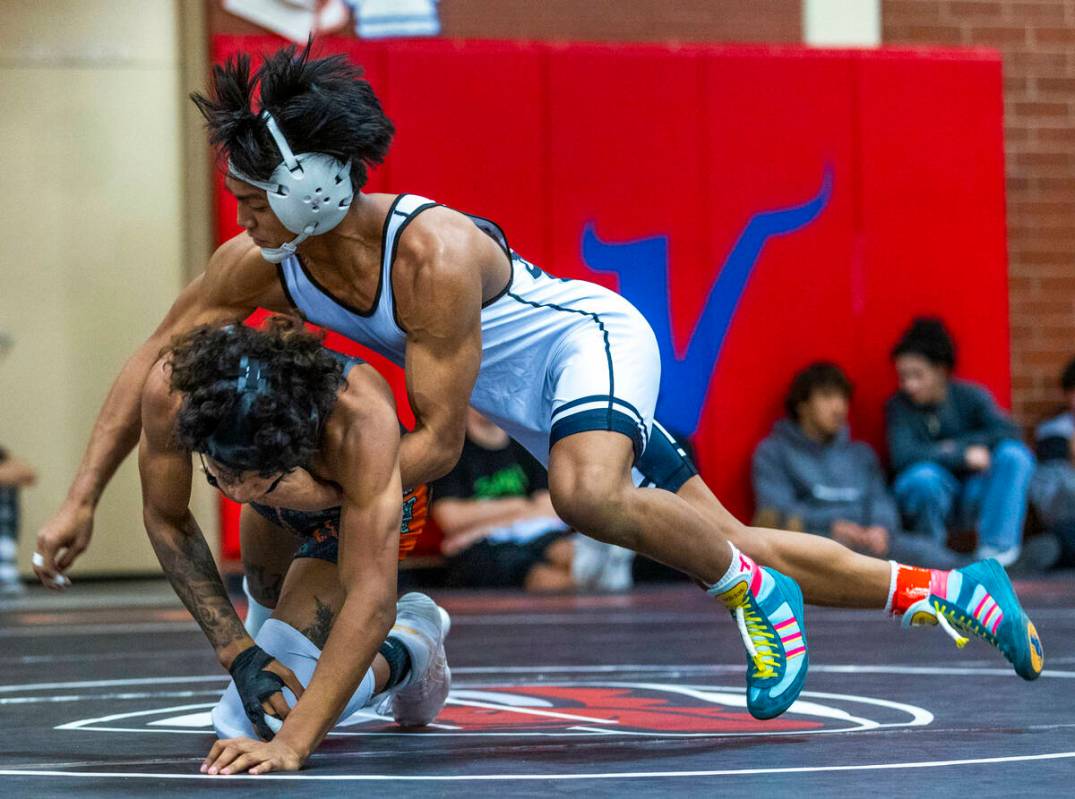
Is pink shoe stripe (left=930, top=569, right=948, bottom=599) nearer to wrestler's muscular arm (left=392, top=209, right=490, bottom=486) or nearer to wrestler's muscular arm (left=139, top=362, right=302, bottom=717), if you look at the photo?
wrestler's muscular arm (left=392, top=209, right=490, bottom=486)

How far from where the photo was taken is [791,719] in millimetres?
2977

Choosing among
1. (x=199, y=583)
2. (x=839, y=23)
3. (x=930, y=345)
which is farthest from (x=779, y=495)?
(x=199, y=583)

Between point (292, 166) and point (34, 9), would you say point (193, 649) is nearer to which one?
point (292, 166)

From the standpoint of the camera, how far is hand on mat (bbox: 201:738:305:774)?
236 centimetres

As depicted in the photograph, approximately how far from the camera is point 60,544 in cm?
279

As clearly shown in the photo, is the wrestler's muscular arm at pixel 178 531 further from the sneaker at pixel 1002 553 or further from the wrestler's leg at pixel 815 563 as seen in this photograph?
the sneaker at pixel 1002 553

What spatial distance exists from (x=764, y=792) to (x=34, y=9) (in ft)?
20.4

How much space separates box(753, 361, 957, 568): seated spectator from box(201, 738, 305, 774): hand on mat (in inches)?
185

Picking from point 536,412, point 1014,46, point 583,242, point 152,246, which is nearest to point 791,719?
point 536,412

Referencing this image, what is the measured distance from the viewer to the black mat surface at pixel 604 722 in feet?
7.44

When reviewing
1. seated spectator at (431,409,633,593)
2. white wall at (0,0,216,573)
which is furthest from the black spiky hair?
white wall at (0,0,216,573)

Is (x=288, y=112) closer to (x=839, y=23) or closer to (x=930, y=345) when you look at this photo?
(x=930, y=345)

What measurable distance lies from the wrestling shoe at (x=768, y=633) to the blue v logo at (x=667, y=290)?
4438 mm

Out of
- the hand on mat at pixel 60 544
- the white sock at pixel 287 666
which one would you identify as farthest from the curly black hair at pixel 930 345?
the hand on mat at pixel 60 544
